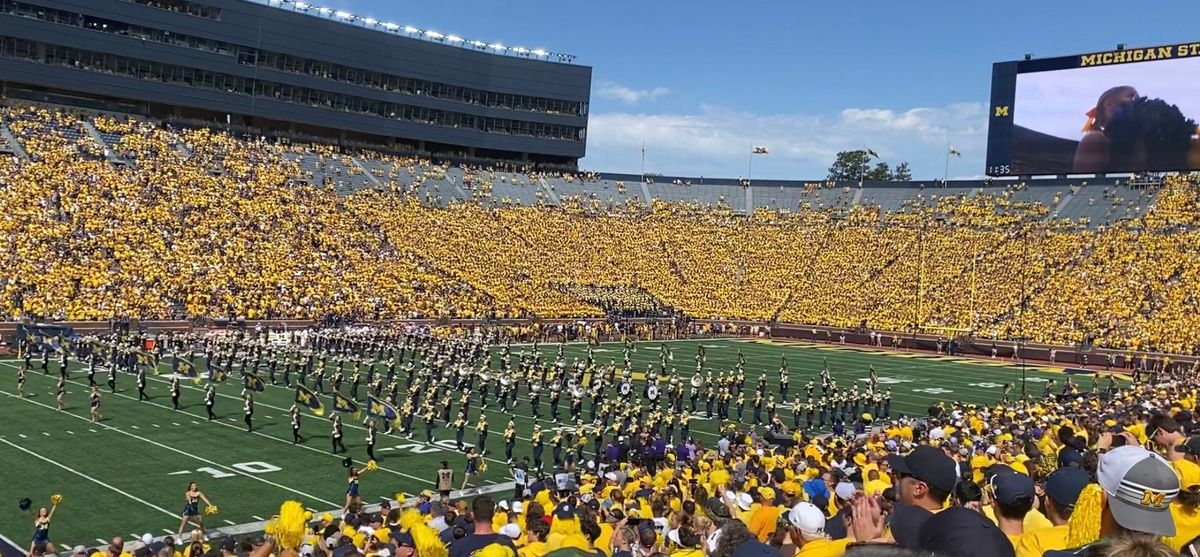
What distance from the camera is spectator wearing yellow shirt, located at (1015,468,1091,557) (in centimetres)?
440

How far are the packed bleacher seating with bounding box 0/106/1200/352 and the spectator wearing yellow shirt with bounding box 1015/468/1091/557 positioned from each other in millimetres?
36341

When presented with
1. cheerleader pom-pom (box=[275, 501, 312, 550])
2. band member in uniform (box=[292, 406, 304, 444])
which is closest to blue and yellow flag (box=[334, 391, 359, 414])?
band member in uniform (box=[292, 406, 304, 444])

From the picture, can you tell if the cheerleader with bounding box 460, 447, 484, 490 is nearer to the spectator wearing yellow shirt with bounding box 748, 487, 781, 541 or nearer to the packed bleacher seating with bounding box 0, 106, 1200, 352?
the spectator wearing yellow shirt with bounding box 748, 487, 781, 541

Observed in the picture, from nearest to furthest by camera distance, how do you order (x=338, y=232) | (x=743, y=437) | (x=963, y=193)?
(x=743, y=437), (x=338, y=232), (x=963, y=193)

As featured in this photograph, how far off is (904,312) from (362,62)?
35.0 meters

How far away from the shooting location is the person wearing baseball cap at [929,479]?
440cm

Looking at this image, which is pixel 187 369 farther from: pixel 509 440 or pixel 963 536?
pixel 963 536

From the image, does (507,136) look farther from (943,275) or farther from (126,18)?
(943,275)

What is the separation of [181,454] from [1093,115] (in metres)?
48.8

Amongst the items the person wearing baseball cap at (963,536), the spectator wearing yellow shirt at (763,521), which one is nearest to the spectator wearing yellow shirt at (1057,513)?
the person wearing baseball cap at (963,536)

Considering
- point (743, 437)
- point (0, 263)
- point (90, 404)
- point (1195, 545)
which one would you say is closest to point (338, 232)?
point (0, 263)

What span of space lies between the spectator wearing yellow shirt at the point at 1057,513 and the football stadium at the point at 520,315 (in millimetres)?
16

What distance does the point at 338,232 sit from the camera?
50.1 meters

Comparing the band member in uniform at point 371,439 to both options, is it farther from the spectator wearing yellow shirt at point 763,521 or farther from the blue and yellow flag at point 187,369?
the spectator wearing yellow shirt at point 763,521
